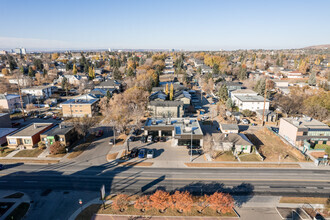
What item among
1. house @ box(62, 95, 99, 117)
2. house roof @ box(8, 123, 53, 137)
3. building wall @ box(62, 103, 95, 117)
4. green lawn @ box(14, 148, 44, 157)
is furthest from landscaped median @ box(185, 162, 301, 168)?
building wall @ box(62, 103, 95, 117)

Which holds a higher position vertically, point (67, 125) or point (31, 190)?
point (67, 125)

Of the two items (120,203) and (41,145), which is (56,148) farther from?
(120,203)

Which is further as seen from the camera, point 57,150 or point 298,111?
point 298,111

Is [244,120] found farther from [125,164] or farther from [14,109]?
[14,109]

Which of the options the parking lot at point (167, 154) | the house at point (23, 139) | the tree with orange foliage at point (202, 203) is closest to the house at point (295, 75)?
the parking lot at point (167, 154)

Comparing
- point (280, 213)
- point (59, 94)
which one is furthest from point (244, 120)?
point (59, 94)

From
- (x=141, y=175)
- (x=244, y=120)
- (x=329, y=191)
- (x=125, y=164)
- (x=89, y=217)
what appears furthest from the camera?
(x=244, y=120)

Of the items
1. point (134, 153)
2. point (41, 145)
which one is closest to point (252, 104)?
point (134, 153)
